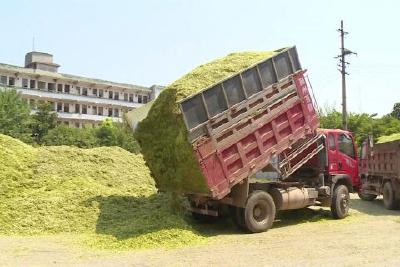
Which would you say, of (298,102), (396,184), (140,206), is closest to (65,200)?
(140,206)

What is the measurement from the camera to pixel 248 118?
11.6 meters

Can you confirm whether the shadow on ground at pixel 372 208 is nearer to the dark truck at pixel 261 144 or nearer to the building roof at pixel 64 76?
the dark truck at pixel 261 144

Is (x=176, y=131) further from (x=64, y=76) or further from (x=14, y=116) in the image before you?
(x=64, y=76)

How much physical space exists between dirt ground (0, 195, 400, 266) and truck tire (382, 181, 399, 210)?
401 centimetres

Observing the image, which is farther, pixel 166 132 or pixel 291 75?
pixel 291 75

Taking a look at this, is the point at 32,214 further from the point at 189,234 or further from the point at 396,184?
the point at 396,184

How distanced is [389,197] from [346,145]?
3.09m

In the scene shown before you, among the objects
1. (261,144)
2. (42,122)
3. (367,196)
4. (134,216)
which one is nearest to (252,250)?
(261,144)

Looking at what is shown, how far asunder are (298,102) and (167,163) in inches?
154

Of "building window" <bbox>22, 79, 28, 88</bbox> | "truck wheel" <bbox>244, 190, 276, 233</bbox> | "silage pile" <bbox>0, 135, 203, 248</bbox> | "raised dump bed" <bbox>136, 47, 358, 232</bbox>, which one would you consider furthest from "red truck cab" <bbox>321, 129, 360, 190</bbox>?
"building window" <bbox>22, 79, 28, 88</bbox>

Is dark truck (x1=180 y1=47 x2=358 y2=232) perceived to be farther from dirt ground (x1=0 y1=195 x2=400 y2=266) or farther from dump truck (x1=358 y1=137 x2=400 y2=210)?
dump truck (x1=358 y1=137 x2=400 y2=210)

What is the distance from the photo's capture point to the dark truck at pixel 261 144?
432 inches

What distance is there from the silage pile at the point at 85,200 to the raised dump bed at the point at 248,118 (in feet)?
5.61

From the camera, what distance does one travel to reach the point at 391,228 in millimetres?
12219
